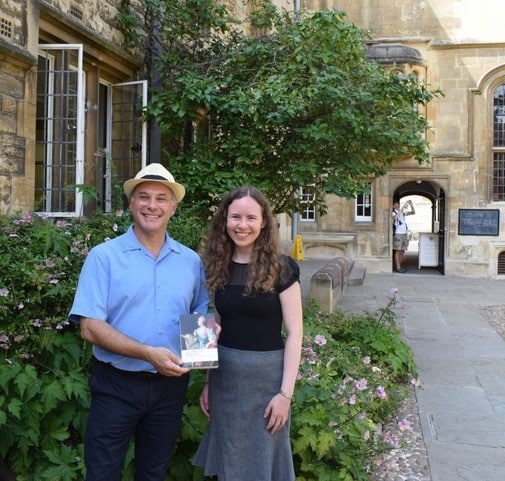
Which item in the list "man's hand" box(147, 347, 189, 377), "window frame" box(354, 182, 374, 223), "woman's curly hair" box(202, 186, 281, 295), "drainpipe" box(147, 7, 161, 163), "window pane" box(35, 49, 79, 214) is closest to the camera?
"man's hand" box(147, 347, 189, 377)

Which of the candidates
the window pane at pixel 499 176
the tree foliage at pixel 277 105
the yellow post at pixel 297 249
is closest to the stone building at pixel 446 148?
the window pane at pixel 499 176

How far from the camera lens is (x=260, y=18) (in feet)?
24.3

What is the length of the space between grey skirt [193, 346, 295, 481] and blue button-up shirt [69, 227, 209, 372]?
0.82ft

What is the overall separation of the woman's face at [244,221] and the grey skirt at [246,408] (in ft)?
1.54

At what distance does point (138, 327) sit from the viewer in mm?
2438

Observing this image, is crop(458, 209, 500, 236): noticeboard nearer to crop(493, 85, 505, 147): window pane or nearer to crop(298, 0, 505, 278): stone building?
crop(298, 0, 505, 278): stone building

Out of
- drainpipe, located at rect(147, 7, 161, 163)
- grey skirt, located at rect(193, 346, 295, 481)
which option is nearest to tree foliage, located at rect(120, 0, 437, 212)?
drainpipe, located at rect(147, 7, 161, 163)

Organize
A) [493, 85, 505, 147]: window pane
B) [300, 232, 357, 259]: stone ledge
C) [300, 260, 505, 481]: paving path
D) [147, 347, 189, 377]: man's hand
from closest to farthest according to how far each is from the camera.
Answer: [147, 347, 189, 377]: man's hand
[300, 260, 505, 481]: paving path
[493, 85, 505, 147]: window pane
[300, 232, 357, 259]: stone ledge

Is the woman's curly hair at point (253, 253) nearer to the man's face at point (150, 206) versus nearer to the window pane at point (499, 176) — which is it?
the man's face at point (150, 206)

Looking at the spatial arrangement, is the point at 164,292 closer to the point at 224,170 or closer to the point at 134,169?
the point at 224,170

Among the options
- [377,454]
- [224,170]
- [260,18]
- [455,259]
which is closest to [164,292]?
[377,454]

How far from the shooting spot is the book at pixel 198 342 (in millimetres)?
2326

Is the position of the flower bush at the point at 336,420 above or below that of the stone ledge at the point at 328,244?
below

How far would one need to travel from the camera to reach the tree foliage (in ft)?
19.8
